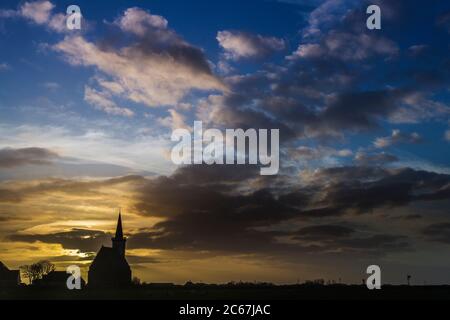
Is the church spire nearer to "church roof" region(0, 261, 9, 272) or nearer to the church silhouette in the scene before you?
the church silhouette

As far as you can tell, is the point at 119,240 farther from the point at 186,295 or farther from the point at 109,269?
the point at 186,295

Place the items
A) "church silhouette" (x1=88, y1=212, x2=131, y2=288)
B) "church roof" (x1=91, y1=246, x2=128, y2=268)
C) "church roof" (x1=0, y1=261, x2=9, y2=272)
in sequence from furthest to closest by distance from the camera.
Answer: "church roof" (x1=0, y1=261, x2=9, y2=272) < "church roof" (x1=91, y1=246, x2=128, y2=268) < "church silhouette" (x1=88, y1=212, x2=131, y2=288)

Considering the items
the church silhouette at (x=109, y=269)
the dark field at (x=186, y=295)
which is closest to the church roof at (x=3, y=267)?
the church silhouette at (x=109, y=269)

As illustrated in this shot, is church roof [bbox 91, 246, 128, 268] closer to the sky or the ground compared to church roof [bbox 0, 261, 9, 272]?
closer to the sky

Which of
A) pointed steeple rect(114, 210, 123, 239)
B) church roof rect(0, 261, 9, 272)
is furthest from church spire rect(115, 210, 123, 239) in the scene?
church roof rect(0, 261, 9, 272)

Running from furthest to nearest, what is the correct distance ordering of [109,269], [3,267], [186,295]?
[3,267] < [109,269] < [186,295]

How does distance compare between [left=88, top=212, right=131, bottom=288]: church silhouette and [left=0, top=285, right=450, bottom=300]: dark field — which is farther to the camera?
[left=88, top=212, right=131, bottom=288]: church silhouette

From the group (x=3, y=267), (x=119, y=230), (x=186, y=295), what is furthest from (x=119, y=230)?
(x=186, y=295)

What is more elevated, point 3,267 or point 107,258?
point 107,258
